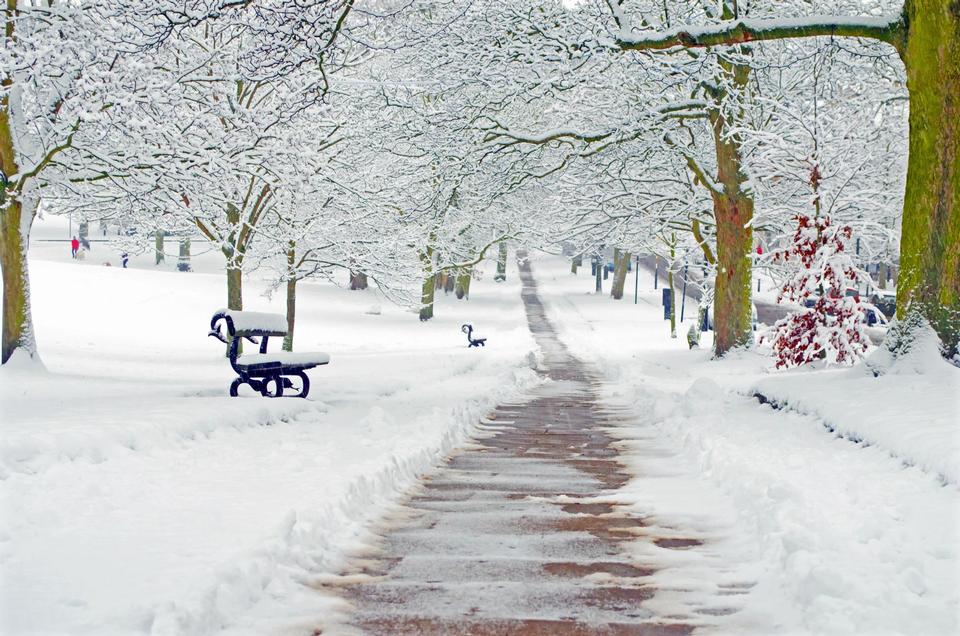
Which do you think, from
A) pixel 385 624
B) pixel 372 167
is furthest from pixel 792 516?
pixel 372 167

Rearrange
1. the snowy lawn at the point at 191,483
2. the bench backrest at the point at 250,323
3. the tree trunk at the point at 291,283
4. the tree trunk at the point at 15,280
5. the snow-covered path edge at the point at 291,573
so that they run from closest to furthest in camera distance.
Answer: the snow-covered path edge at the point at 291,573 → the snowy lawn at the point at 191,483 → the bench backrest at the point at 250,323 → the tree trunk at the point at 15,280 → the tree trunk at the point at 291,283

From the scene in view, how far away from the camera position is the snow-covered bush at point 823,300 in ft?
47.6

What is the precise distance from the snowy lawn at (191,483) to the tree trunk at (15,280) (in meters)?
0.63

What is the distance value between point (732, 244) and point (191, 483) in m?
14.5

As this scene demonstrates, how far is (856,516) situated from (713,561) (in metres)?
1.03

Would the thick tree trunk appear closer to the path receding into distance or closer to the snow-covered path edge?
the path receding into distance

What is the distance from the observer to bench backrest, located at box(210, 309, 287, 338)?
457 inches

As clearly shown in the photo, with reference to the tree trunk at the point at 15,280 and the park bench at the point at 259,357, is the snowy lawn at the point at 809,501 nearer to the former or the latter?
the park bench at the point at 259,357

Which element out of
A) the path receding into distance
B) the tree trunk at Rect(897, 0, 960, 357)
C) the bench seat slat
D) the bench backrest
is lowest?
the path receding into distance

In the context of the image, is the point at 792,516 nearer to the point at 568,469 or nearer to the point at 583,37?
the point at 568,469

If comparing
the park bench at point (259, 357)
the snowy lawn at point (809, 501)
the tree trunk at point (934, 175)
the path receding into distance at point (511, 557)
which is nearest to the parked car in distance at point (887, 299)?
the tree trunk at point (934, 175)

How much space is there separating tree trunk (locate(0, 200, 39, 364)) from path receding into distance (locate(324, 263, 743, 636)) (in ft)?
29.2

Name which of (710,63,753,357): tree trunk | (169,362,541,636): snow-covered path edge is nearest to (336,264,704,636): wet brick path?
(169,362,541,636): snow-covered path edge

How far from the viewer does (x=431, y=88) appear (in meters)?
15.1
